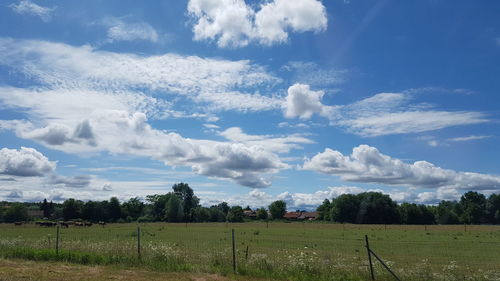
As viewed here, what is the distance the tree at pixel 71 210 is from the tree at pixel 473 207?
115874 mm

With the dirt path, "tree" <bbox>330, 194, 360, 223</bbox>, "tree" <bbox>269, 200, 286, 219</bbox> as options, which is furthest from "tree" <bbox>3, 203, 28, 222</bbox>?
the dirt path

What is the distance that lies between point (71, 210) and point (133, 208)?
69.2 ft

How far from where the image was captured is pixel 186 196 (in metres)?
146

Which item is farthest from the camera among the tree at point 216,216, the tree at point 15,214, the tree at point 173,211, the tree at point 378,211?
the tree at point 216,216

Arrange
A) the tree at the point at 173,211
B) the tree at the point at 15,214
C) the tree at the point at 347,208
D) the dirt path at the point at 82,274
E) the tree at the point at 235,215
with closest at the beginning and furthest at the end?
the dirt path at the point at 82,274, the tree at the point at 173,211, the tree at the point at 347,208, the tree at the point at 15,214, the tree at the point at 235,215

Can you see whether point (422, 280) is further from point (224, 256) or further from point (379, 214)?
point (379, 214)

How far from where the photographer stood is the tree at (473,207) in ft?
424

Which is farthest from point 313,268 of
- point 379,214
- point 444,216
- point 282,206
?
point 282,206

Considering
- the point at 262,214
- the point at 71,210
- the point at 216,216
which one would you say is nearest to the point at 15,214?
the point at 71,210

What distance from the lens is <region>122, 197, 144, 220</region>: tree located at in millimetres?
142000

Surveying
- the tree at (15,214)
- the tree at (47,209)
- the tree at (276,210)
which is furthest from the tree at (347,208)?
the tree at (47,209)

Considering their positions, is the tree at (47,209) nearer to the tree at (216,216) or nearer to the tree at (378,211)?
the tree at (216,216)

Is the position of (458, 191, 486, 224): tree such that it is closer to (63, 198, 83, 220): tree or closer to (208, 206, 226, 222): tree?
(208, 206, 226, 222): tree

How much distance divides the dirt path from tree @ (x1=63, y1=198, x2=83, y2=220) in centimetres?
12343
